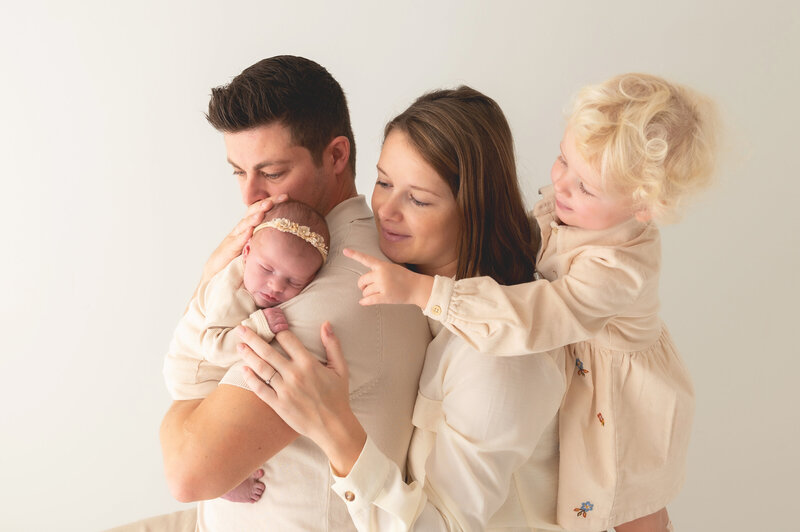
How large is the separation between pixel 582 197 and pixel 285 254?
28.0 inches

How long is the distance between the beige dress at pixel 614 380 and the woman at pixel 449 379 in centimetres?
9

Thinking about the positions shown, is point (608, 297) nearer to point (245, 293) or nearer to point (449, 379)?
point (449, 379)

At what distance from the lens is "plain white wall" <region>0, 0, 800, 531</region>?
342 centimetres

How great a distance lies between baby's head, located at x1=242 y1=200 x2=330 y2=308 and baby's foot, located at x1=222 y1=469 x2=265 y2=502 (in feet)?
1.33

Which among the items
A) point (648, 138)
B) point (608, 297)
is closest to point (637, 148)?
point (648, 138)

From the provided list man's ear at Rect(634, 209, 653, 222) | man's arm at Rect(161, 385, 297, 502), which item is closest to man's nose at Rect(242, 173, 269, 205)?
man's arm at Rect(161, 385, 297, 502)

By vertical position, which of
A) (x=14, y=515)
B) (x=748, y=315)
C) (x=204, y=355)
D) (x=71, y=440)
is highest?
(x=204, y=355)

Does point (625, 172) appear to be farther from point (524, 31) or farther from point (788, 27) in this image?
point (788, 27)

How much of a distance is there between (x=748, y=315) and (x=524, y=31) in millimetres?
1613

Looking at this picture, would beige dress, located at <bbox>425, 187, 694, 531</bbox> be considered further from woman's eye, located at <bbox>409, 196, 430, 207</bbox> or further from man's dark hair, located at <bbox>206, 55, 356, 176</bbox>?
man's dark hair, located at <bbox>206, 55, 356, 176</bbox>

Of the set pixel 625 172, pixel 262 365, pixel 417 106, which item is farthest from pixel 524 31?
pixel 262 365

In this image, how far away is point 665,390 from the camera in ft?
7.38

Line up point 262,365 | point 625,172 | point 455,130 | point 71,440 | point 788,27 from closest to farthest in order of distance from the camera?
point 262,365
point 625,172
point 455,130
point 788,27
point 71,440

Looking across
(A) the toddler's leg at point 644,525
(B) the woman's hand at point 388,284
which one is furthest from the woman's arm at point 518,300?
(A) the toddler's leg at point 644,525
